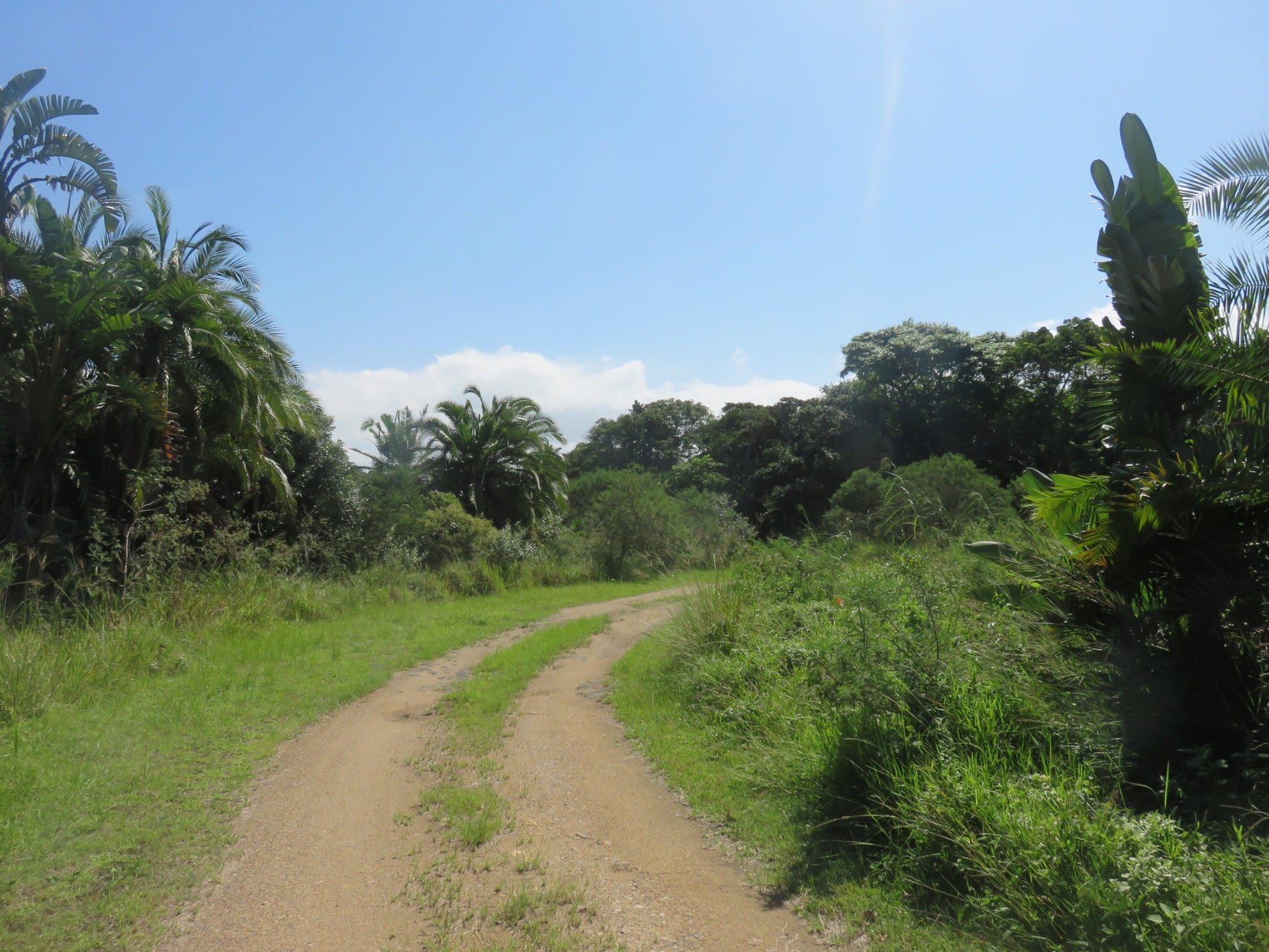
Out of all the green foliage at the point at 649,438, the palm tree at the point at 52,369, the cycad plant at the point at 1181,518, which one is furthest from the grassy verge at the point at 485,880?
the green foliage at the point at 649,438

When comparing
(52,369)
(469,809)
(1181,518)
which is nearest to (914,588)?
(1181,518)

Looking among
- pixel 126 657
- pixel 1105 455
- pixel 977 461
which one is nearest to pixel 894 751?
pixel 1105 455

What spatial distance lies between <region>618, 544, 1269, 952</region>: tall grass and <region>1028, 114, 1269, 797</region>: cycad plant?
0.38 meters

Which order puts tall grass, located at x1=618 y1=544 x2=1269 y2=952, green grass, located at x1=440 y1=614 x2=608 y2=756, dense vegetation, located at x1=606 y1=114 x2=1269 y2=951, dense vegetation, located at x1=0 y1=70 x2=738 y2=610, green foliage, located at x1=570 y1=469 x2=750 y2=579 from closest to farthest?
1. tall grass, located at x1=618 y1=544 x2=1269 y2=952
2. dense vegetation, located at x1=606 y1=114 x2=1269 y2=951
3. green grass, located at x1=440 y1=614 x2=608 y2=756
4. dense vegetation, located at x1=0 y1=70 x2=738 y2=610
5. green foliage, located at x1=570 y1=469 x2=750 y2=579

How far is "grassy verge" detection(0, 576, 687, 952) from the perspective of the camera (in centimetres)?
405

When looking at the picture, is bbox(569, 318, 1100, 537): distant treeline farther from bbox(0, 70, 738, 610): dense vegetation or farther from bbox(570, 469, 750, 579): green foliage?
bbox(0, 70, 738, 610): dense vegetation

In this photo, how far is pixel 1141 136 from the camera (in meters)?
6.08

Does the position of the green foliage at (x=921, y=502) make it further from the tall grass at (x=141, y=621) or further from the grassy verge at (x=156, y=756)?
the tall grass at (x=141, y=621)

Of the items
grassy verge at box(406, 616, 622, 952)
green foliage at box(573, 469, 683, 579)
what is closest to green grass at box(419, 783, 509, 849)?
grassy verge at box(406, 616, 622, 952)

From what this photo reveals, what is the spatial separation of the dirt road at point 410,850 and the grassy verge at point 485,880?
0.09m

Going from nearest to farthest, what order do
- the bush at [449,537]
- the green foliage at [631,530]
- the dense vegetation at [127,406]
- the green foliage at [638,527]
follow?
the dense vegetation at [127,406], the bush at [449,537], the green foliage at [638,527], the green foliage at [631,530]

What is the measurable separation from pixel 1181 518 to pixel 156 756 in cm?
794

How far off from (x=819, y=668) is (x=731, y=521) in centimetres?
2384

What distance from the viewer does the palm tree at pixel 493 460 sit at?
33375 millimetres
